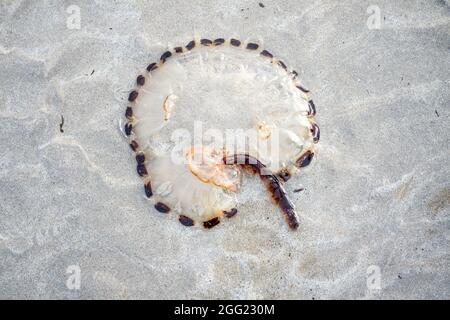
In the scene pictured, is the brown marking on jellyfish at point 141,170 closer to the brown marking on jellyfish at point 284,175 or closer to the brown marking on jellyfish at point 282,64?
the brown marking on jellyfish at point 284,175

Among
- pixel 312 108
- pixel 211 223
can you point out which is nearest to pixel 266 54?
pixel 312 108

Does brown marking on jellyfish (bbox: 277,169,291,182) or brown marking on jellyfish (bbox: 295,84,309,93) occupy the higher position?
brown marking on jellyfish (bbox: 295,84,309,93)

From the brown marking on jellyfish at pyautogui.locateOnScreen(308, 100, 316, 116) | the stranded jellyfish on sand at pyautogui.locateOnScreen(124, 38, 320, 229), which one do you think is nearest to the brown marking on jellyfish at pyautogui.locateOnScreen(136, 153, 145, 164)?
the stranded jellyfish on sand at pyautogui.locateOnScreen(124, 38, 320, 229)

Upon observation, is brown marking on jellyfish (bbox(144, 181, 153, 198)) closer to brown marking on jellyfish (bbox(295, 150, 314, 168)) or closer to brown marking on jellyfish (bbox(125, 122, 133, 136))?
brown marking on jellyfish (bbox(125, 122, 133, 136))

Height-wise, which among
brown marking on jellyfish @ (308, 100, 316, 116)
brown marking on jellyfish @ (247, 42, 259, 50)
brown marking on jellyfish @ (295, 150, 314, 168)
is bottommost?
brown marking on jellyfish @ (295, 150, 314, 168)

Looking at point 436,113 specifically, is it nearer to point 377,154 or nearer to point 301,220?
point 377,154
